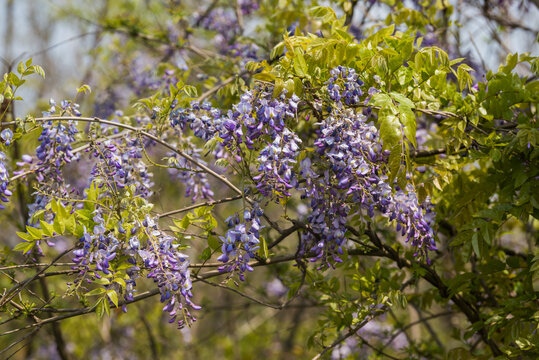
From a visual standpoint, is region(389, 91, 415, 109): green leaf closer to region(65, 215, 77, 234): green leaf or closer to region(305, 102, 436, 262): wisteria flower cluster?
region(305, 102, 436, 262): wisteria flower cluster

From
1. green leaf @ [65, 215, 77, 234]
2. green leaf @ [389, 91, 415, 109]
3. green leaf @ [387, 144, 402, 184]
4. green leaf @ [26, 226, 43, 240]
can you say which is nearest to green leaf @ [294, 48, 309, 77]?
green leaf @ [389, 91, 415, 109]

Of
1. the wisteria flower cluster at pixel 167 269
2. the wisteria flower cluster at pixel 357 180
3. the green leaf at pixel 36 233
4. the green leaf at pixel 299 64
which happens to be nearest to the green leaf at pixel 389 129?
the wisteria flower cluster at pixel 357 180

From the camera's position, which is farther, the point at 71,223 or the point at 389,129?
the point at 71,223

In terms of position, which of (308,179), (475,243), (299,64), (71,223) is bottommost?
(475,243)

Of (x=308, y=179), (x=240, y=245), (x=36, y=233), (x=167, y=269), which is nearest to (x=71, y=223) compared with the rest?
(x=36, y=233)

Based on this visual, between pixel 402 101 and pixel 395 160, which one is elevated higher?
pixel 402 101

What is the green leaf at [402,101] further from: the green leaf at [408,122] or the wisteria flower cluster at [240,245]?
the wisteria flower cluster at [240,245]

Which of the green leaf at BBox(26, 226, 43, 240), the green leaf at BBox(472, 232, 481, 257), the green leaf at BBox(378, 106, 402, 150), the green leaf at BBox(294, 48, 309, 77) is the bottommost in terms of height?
the green leaf at BBox(472, 232, 481, 257)

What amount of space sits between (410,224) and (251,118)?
2.50ft

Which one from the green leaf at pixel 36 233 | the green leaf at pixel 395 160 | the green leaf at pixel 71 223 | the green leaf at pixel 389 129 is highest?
the green leaf at pixel 36 233

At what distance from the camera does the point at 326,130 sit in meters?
1.77

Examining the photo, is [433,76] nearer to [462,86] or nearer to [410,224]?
[462,86]

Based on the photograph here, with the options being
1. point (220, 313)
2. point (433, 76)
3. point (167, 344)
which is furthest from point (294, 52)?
point (220, 313)

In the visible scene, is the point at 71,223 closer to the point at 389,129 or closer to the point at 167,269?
the point at 167,269
